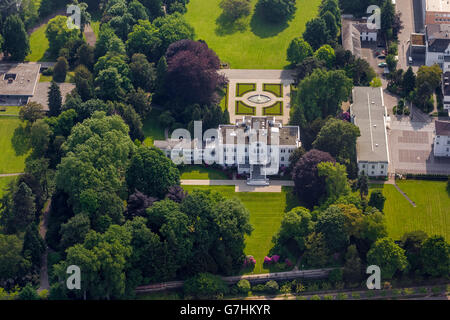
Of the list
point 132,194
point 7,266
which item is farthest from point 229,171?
point 7,266

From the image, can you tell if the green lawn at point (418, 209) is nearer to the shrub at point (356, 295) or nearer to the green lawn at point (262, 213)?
the shrub at point (356, 295)

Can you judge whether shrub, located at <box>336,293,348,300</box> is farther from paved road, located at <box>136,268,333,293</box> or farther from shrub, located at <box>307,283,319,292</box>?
paved road, located at <box>136,268,333,293</box>

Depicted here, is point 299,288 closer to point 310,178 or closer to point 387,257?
point 387,257

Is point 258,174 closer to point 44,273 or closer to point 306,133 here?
point 306,133

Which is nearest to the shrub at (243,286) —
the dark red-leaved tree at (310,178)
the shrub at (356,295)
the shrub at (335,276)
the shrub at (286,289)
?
the shrub at (286,289)
